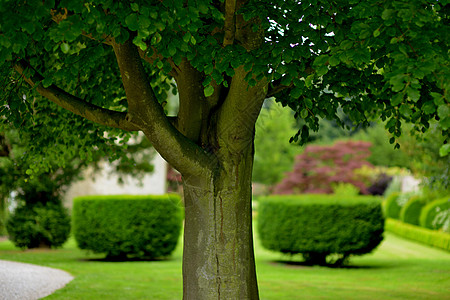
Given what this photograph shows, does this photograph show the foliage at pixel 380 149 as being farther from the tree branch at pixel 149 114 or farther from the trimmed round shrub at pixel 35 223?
the tree branch at pixel 149 114

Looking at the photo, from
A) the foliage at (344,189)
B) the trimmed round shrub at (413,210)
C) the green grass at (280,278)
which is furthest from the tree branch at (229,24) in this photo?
the foliage at (344,189)

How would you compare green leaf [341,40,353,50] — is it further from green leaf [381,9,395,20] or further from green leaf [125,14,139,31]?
green leaf [125,14,139,31]

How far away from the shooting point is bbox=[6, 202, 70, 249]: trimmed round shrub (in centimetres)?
1683

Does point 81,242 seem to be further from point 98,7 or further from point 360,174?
point 360,174

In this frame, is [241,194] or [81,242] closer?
[241,194]

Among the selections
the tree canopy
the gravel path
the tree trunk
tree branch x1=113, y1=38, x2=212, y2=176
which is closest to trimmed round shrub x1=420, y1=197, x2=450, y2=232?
the gravel path

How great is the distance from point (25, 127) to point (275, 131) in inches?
1277

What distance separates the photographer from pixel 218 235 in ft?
20.2

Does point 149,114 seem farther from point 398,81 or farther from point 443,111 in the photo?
point 443,111

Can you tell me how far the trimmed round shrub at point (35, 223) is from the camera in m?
16.8

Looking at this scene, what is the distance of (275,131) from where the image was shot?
Answer: 129ft

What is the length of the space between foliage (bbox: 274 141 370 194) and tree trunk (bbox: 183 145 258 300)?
26291mm

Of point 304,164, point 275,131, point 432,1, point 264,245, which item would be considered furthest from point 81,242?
point 275,131

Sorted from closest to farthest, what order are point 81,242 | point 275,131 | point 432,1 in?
point 432,1 → point 81,242 → point 275,131
